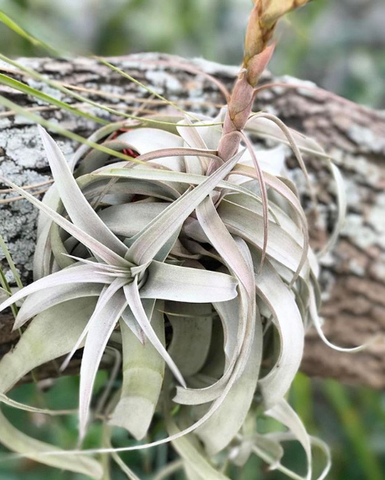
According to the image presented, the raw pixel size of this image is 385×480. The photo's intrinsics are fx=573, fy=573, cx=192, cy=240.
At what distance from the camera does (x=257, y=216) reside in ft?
1.21

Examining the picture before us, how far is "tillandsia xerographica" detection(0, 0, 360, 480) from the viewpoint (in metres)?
0.33

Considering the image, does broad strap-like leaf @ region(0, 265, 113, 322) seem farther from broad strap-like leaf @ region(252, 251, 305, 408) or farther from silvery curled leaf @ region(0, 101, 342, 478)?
broad strap-like leaf @ region(252, 251, 305, 408)

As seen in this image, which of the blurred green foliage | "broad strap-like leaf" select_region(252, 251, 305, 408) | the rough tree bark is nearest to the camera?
"broad strap-like leaf" select_region(252, 251, 305, 408)

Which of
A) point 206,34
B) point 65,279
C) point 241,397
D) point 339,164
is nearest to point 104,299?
point 65,279

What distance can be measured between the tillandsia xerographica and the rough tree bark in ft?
0.33

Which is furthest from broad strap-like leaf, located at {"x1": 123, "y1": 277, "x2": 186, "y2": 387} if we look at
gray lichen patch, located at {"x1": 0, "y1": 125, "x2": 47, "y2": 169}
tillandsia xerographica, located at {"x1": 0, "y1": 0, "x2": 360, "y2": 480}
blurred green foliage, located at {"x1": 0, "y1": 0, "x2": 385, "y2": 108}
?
blurred green foliage, located at {"x1": 0, "y1": 0, "x2": 385, "y2": 108}

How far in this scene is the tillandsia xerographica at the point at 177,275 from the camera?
12.8 inches

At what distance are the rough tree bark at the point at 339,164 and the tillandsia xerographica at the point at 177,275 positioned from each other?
0.33ft

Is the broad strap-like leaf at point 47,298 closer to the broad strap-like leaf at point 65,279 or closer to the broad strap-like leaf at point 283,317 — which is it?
the broad strap-like leaf at point 65,279

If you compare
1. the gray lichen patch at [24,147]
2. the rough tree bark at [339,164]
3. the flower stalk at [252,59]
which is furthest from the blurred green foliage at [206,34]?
the flower stalk at [252,59]

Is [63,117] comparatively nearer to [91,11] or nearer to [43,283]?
[43,283]

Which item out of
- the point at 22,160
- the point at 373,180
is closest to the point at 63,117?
the point at 22,160

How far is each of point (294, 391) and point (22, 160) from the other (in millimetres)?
612

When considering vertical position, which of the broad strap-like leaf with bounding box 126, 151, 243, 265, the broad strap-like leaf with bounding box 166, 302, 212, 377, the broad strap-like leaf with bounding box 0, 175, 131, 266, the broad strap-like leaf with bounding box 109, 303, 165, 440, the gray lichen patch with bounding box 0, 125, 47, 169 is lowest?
the broad strap-like leaf with bounding box 109, 303, 165, 440
